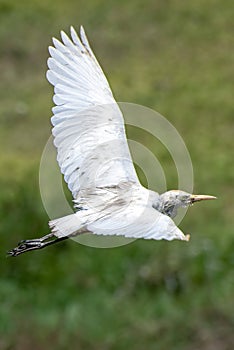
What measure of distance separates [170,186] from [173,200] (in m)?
8.44

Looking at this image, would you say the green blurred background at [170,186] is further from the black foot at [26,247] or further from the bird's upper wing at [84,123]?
the black foot at [26,247]

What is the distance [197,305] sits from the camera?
13.2 metres

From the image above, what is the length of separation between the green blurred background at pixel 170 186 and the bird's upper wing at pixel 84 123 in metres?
5.06

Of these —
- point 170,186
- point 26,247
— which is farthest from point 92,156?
point 170,186

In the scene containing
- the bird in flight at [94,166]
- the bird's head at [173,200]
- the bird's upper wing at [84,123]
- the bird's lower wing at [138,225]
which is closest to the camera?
the bird's lower wing at [138,225]

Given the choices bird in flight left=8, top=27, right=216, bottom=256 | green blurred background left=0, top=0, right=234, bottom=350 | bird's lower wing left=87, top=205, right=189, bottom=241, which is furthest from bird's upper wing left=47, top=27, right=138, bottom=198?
green blurred background left=0, top=0, right=234, bottom=350

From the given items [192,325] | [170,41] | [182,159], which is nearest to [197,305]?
[192,325]

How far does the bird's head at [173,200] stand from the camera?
23.7 feet

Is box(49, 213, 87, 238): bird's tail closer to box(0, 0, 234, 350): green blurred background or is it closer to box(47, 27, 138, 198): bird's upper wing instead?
box(47, 27, 138, 198): bird's upper wing

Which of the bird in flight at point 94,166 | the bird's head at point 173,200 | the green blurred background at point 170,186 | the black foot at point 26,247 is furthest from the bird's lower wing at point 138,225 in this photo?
the green blurred background at point 170,186

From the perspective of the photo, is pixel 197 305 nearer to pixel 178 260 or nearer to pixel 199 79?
pixel 178 260

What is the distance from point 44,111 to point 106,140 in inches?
433

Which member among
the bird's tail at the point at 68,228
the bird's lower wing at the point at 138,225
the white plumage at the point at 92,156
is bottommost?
the bird's lower wing at the point at 138,225

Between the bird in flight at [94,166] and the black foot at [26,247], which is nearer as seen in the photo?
the bird in flight at [94,166]
